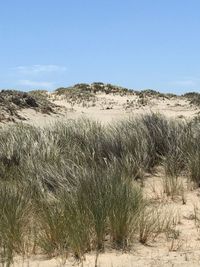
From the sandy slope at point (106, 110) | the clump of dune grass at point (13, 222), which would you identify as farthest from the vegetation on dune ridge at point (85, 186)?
the sandy slope at point (106, 110)

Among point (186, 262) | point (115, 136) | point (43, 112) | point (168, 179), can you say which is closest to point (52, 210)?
point (186, 262)

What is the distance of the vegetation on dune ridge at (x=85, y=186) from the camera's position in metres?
5.14

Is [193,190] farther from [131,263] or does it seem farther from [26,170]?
[131,263]

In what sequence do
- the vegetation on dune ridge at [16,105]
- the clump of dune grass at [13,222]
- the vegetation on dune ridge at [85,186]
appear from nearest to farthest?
the clump of dune grass at [13,222]
the vegetation on dune ridge at [85,186]
the vegetation on dune ridge at [16,105]

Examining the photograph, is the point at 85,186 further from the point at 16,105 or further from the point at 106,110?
the point at 106,110

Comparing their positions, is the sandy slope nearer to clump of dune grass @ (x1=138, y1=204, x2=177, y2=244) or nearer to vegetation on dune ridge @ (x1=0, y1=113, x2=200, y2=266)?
vegetation on dune ridge @ (x1=0, y1=113, x2=200, y2=266)

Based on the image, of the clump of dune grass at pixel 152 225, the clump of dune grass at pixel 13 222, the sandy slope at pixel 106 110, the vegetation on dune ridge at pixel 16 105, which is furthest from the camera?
the sandy slope at pixel 106 110

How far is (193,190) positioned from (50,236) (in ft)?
10.3

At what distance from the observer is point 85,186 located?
605 cm

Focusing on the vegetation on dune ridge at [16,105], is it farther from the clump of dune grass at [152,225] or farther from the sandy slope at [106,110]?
the clump of dune grass at [152,225]

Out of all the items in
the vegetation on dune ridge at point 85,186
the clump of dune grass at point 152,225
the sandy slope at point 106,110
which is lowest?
the clump of dune grass at point 152,225

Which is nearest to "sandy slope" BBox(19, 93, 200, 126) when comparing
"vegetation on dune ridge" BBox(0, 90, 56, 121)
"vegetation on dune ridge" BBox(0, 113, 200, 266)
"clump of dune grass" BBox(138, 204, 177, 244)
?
"vegetation on dune ridge" BBox(0, 90, 56, 121)

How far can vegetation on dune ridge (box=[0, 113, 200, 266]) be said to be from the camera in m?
5.14

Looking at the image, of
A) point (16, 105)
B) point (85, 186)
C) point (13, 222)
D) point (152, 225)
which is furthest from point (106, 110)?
point (13, 222)
